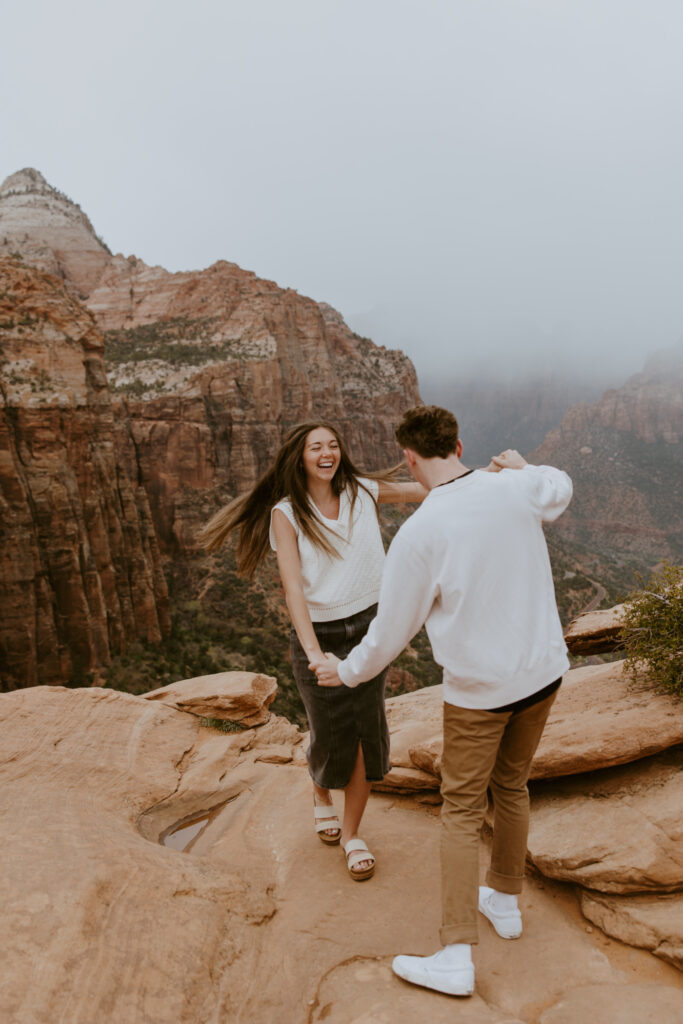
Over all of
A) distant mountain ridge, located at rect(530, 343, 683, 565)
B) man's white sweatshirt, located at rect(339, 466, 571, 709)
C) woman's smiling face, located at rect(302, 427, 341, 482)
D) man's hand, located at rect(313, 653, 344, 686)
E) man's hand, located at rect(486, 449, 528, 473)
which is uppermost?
woman's smiling face, located at rect(302, 427, 341, 482)

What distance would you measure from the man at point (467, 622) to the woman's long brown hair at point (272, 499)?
910 mm

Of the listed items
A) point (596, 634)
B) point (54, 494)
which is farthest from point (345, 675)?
point (54, 494)

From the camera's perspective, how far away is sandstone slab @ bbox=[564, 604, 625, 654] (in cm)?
496

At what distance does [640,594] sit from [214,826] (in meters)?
3.73

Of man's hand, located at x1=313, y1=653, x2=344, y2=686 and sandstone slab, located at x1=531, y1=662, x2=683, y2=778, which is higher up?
man's hand, located at x1=313, y1=653, x2=344, y2=686

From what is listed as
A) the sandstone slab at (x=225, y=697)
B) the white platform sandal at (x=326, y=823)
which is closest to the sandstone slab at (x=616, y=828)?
the white platform sandal at (x=326, y=823)

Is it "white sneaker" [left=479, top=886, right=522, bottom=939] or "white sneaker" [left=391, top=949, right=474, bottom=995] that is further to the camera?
"white sneaker" [left=479, top=886, right=522, bottom=939]

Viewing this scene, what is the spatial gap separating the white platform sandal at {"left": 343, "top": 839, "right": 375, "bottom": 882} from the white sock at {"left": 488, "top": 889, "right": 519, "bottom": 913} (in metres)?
0.77

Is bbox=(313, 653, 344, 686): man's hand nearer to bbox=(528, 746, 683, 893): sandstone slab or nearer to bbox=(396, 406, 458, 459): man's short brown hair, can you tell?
bbox=(396, 406, 458, 459): man's short brown hair

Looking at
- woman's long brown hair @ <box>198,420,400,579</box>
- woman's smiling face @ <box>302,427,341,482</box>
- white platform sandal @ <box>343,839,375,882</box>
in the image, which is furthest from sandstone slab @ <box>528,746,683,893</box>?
woman's smiling face @ <box>302,427,341,482</box>

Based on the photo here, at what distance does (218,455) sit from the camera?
41812 millimetres

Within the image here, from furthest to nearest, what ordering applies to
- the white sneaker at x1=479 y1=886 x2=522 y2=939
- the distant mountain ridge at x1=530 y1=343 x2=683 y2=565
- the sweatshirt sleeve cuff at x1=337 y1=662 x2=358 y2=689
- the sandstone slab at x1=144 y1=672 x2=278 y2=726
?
the distant mountain ridge at x1=530 y1=343 x2=683 y2=565, the sandstone slab at x1=144 y1=672 x2=278 y2=726, the white sneaker at x1=479 y1=886 x2=522 y2=939, the sweatshirt sleeve cuff at x1=337 y1=662 x2=358 y2=689

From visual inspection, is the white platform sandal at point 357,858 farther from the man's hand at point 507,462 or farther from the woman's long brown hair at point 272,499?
the man's hand at point 507,462

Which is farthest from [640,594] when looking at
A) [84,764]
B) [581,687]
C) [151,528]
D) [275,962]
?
[151,528]
